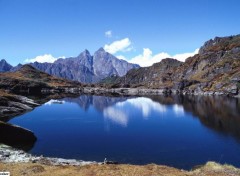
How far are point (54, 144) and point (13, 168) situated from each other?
4473 centimetres

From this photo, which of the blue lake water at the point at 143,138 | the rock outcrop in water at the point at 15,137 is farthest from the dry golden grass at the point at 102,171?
the rock outcrop in water at the point at 15,137

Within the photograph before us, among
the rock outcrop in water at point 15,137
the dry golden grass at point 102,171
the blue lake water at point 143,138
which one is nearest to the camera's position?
the dry golden grass at point 102,171

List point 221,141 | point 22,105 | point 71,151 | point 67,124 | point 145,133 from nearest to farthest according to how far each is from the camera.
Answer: point 71,151, point 221,141, point 145,133, point 67,124, point 22,105

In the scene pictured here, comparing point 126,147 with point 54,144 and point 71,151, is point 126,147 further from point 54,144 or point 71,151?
point 54,144

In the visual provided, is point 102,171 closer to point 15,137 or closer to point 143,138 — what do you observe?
point 15,137

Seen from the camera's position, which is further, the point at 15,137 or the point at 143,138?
the point at 143,138

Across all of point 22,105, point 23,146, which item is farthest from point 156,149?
point 22,105

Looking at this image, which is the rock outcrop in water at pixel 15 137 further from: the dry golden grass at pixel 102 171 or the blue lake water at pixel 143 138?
the dry golden grass at pixel 102 171

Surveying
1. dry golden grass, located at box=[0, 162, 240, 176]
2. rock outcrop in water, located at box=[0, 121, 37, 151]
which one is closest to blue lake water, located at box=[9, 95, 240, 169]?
rock outcrop in water, located at box=[0, 121, 37, 151]

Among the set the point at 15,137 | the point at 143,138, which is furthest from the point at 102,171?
the point at 143,138

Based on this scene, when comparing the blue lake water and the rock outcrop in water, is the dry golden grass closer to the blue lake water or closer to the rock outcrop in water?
the blue lake water

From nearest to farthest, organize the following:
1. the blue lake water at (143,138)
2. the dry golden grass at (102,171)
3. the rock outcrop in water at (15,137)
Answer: the dry golden grass at (102,171)
the blue lake water at (143,138)
the rock outcrop in water at (15,137)

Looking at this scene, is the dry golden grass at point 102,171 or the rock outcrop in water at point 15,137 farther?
the rock outcrop in water at point 15,137

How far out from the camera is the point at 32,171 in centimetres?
4569
